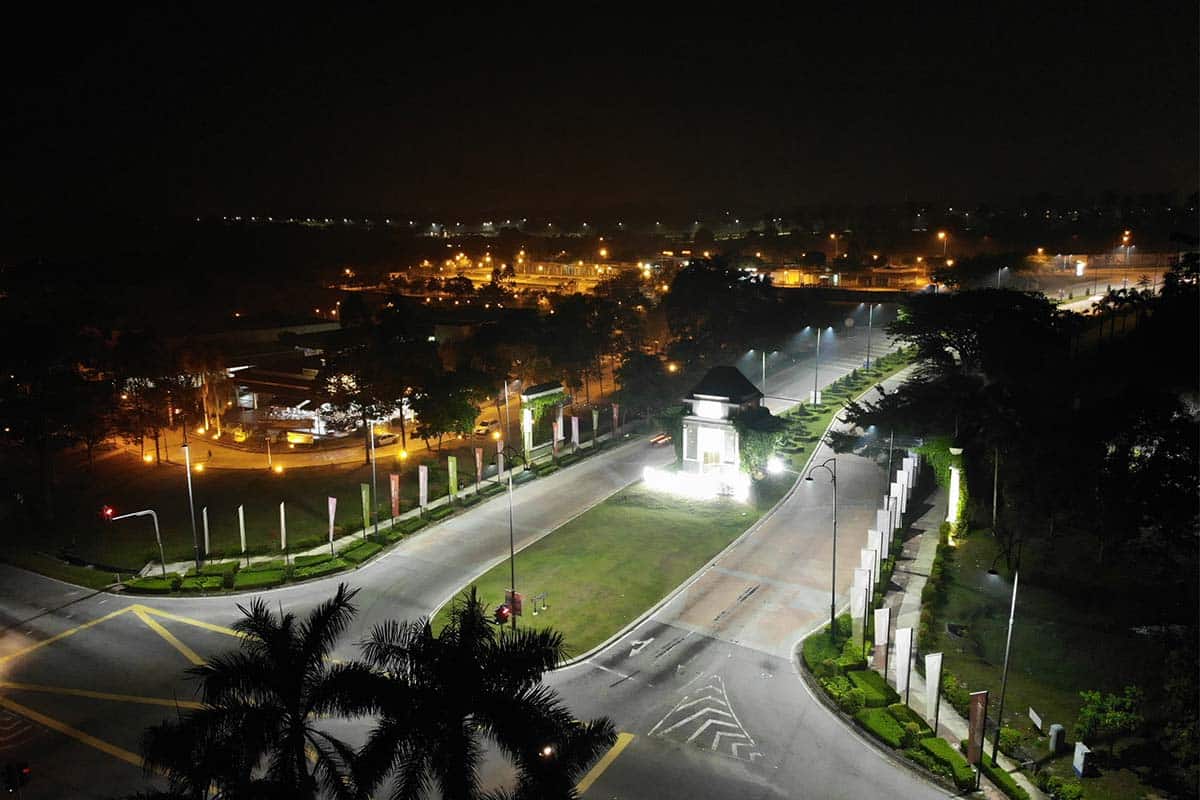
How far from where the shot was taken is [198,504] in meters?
48.3

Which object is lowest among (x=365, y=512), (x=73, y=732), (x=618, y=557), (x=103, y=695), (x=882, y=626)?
(x=73, y=732)

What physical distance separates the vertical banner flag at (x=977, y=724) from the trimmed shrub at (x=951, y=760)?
0.34 m

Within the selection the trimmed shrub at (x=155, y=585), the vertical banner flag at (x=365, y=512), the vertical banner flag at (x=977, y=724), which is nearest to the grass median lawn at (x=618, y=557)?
the vertical banner flag at (x=365, y=512)

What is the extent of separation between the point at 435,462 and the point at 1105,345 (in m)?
43.3

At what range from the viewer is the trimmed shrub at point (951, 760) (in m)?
22.5

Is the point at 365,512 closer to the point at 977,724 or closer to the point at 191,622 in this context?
the point at 191,622

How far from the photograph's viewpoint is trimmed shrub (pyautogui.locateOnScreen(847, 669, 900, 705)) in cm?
2620

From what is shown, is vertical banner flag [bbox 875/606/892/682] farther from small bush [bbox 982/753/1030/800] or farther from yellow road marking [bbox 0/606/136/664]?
yellow road marking [bbox 0/606/136/664]

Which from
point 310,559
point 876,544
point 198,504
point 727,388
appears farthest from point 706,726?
point 198,504

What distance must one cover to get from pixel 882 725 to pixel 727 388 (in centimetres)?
2572

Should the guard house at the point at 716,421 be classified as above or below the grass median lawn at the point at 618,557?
above

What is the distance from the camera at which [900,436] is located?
154 feet

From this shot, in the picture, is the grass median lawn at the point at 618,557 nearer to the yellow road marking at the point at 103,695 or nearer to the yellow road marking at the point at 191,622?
the yellow road marking at the point at 191,622

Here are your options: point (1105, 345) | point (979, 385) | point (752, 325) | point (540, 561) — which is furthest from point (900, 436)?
point (752, 325)
